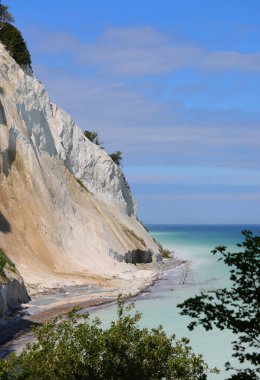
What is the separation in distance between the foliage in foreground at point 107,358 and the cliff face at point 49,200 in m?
27.1

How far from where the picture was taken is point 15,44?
63.8 m

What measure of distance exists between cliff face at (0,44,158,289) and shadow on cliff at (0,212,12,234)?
0.09 m

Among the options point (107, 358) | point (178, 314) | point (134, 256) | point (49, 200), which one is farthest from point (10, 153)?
point (107, 358)

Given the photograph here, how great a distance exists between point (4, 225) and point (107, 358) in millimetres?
33712

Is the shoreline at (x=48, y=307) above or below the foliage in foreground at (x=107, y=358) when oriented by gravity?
below

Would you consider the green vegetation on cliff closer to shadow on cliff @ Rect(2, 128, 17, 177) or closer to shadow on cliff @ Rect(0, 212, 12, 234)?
→ shadow on cliff @ Rect(2, 128, 17, 177)

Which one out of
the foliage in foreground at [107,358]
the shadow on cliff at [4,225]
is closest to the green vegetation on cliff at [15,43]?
the shadow on cliff at [4,225]

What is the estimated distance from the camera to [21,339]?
2761 cm

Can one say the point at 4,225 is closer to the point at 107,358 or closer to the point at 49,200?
the point at 49,200

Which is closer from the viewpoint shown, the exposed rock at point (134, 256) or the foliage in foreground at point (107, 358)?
the foliage in foreground at point (107, 358)

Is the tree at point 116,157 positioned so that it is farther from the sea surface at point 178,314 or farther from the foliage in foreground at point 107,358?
the foliage in foreground at point 107,358

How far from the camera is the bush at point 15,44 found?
6297 cm

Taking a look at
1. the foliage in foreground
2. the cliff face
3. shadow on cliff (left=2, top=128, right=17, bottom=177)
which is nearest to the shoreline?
the cliff face

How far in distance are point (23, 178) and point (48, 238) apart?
6.38 meters
